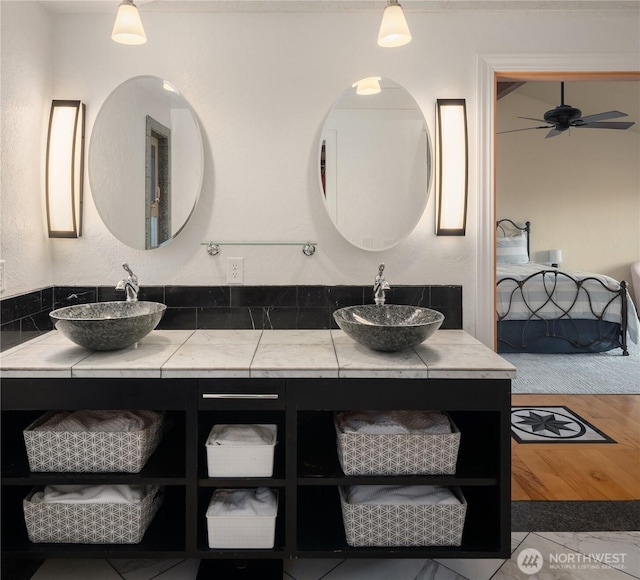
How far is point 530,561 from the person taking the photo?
193cm

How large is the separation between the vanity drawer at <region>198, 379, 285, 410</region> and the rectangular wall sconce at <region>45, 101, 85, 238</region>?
108cm

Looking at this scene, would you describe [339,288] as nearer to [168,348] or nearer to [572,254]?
[168,348]

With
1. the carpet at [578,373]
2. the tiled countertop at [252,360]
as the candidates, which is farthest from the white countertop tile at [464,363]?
the carpet at [578,373]

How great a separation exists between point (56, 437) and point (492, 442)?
58.1 inches

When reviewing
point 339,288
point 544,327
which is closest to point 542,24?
point 339,288

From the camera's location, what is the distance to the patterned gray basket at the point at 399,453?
1.71 meters

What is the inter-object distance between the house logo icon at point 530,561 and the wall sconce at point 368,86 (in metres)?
1.98

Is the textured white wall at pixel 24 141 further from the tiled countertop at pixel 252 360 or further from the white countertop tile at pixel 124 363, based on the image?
the white countertop tile at pixel 124 363

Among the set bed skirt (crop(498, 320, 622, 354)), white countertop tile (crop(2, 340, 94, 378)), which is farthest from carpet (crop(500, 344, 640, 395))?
white countertop tile (crop(2, 340, 94, 378))

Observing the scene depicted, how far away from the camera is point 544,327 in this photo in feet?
15.8

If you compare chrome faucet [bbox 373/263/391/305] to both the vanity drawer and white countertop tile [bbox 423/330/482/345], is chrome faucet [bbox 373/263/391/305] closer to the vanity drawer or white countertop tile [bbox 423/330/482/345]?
white countertop tile [bbox 423/330/482/345]

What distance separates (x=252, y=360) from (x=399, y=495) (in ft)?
2.28

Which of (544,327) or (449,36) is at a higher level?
(449,36)

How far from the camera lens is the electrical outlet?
2293 mm
